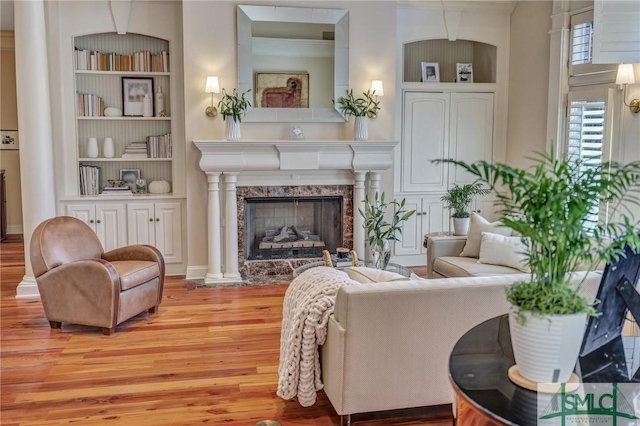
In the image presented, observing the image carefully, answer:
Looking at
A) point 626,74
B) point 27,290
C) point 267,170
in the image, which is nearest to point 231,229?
point 267,170

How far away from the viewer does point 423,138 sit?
6980mm

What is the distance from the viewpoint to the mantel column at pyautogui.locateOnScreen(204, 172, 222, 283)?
614 cm

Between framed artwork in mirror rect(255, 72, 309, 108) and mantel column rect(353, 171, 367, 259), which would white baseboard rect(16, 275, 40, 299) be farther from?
mantel column rect(353, 171, 367, 259)

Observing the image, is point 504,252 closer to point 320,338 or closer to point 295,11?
point 320,338

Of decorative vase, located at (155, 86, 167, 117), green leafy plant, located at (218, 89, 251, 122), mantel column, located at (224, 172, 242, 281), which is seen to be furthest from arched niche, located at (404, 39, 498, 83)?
decorative vase, located at (155, 86, 167, 117)

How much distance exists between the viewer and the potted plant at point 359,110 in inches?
248

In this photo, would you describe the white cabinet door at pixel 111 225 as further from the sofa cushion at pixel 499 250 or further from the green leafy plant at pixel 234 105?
the sofa cushion at pixel 499 250

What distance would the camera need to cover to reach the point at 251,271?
21.1ft

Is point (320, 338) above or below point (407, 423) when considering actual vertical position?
above

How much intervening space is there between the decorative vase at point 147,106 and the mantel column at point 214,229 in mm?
1087

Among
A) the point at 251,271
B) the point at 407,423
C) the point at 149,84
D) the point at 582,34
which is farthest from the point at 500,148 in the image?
the point at 407,423

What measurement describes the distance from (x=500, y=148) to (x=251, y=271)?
3212 millimetres

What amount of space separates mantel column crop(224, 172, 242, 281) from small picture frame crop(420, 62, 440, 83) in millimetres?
2531

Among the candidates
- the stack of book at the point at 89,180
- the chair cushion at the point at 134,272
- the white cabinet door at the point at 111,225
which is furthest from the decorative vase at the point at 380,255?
the stack of book at the point at 89,180
